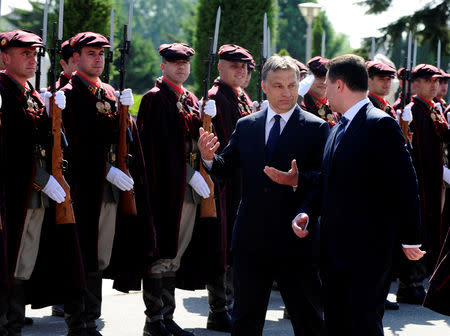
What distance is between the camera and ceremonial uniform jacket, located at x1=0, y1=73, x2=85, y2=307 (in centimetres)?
568

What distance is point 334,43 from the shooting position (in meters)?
61.6

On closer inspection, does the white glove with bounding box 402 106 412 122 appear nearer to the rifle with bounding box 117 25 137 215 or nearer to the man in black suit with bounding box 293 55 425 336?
the rifle with bounding box 117 25 137 215

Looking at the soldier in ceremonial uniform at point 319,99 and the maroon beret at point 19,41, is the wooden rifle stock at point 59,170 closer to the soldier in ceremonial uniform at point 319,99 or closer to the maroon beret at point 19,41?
the maroon beret at point 19,41

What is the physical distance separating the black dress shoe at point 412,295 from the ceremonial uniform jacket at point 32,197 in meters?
3.43

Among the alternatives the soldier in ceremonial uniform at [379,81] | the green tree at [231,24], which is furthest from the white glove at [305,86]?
the green tree at [231,24]

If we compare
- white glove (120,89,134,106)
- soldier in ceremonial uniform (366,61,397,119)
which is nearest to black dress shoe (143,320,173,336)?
white glove (120,89,134,106)

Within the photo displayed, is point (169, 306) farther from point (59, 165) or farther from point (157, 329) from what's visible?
point (59, 165)

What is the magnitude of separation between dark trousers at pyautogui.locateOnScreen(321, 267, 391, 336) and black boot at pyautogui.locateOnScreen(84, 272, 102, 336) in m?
2.09

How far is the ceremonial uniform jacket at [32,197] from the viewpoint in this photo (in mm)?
5680

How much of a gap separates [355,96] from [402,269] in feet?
13.0

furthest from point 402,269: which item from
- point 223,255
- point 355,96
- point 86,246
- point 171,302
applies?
point 355,96

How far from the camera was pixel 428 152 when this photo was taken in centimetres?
841

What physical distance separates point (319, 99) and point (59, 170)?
2.90 meters

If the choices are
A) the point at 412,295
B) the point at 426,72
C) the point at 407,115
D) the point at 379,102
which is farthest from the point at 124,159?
the point at 426,72
